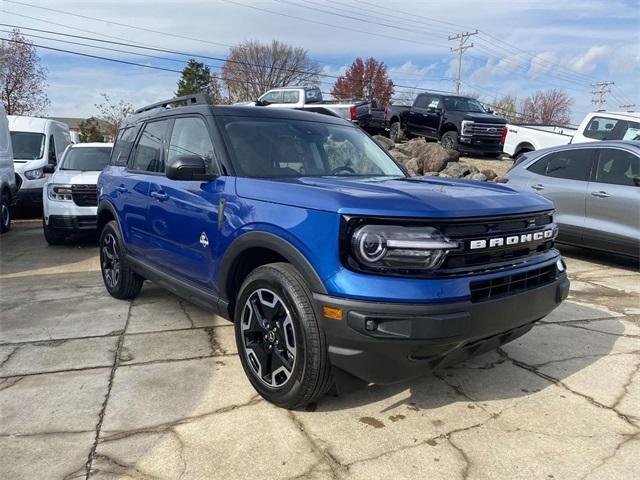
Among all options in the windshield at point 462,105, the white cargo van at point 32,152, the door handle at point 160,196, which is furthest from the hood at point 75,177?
the windshield at point 462,105

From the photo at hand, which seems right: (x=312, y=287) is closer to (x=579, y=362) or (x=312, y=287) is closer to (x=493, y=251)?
(x=493, y=251)

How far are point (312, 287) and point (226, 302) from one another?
979 millimetres

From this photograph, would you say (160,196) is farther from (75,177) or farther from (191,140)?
(75,177)

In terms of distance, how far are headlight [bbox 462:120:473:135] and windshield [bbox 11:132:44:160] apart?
11166mm

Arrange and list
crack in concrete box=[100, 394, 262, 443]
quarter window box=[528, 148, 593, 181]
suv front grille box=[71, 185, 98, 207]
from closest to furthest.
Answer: crack in concrete box=[100, 394, 262, 443] → quarter window box=[528, 148, 593, 181] → suv front grille box=[71, 185, 98, 207]

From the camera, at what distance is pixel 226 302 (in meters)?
3.39

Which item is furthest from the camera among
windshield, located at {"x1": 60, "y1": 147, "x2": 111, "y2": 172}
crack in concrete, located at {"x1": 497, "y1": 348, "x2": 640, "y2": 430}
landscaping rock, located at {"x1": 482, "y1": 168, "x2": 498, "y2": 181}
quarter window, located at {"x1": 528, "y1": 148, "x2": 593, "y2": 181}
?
landscaping rock, located at {"x1": 482, "y1": 168, "x2": 498, "y2": 181}

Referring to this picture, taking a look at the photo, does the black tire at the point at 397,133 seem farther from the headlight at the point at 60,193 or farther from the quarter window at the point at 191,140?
the quarter window at the point at 191,140

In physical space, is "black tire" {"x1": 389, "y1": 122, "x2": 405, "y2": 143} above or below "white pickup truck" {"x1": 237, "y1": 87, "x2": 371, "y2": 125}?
below

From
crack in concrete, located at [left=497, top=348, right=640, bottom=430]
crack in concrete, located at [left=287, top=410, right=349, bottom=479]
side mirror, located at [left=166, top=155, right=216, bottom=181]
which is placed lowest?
crack in concrete, located at [left=287, top=410, right=349, bottom=479]

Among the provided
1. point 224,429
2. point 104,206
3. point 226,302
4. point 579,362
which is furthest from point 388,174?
point 104,206

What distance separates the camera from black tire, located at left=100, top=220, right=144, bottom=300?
5.08 meters

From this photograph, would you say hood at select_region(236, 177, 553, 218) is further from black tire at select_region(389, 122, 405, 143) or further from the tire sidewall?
black tire at select_region(389, 122, 405, 143)

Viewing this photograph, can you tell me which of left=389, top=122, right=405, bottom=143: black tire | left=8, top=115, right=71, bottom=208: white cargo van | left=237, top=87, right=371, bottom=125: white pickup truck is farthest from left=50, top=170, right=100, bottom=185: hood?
left=389, top=122, right=405, bottom=143: black tire
